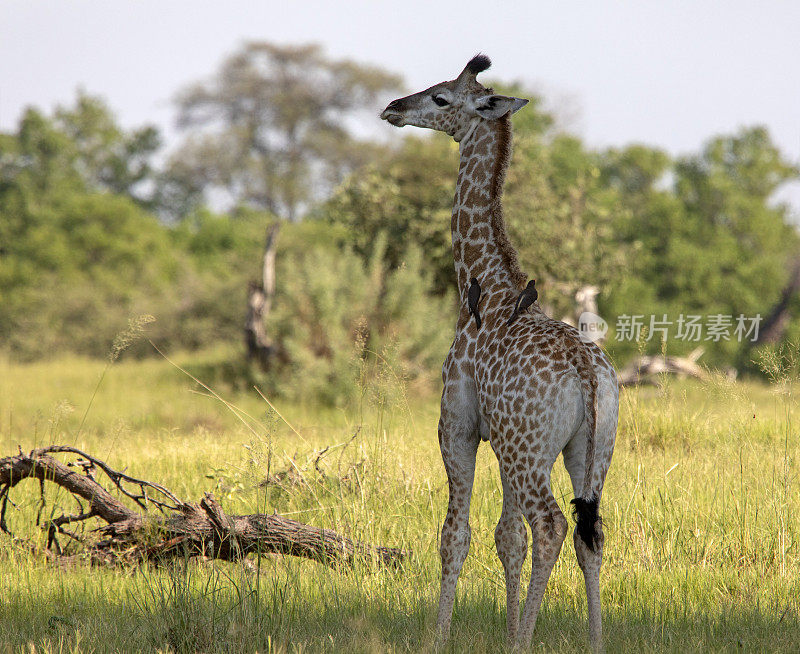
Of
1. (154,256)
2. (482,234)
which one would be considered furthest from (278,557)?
(154,256)

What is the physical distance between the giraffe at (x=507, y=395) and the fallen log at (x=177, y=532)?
1.32 meters

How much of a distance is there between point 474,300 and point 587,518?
1357 millimetres

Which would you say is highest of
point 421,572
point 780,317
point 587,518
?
point 780,317

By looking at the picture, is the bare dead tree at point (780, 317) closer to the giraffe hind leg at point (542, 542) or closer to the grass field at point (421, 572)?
the grass field at point (421, 572)

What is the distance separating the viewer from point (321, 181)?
32250 mm

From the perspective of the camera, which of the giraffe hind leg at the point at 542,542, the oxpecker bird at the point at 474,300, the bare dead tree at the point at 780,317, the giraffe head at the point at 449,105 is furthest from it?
the bare dead tree at the point at 780,317

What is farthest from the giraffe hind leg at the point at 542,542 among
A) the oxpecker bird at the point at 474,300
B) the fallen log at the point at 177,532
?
the fallen log at the point at 177,532

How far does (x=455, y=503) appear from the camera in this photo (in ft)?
14.5

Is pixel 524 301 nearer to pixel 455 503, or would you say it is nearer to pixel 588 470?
pixel 588 470

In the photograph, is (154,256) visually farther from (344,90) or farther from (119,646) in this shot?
(119,646)

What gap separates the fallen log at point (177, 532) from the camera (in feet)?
18.1

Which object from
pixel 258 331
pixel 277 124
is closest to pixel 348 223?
pixel 258 331

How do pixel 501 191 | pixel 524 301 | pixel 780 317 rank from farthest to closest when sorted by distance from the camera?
1. pixel 780 317
2. pixel 501 191
3. pixel 524 301

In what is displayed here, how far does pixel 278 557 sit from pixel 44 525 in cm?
176
